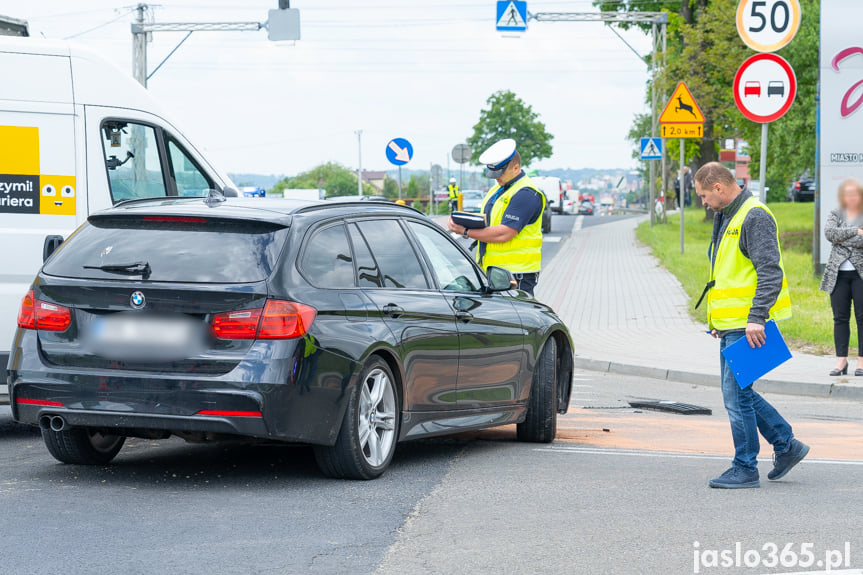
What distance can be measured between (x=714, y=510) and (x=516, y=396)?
2162 millimetres

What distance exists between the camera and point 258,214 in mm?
6617

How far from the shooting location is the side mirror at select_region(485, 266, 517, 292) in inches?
317

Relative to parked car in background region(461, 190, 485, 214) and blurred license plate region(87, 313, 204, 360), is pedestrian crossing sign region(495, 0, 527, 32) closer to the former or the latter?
parked car in background region(461, 190, 485, 214)

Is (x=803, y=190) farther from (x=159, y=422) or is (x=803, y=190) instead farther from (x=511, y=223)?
(x=159, y=422)

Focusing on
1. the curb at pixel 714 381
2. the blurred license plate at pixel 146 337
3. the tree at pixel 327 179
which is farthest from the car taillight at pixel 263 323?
the tree at pixel 327 179

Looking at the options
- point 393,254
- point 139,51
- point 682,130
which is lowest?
point 393,254

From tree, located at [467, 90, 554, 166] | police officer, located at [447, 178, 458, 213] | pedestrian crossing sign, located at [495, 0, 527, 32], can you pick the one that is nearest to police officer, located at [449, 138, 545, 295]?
pedestrian crossing sign, located at [495, 0, 527, 32]

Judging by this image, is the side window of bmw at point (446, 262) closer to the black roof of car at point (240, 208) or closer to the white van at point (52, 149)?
the black roof of car at point (240, 208)

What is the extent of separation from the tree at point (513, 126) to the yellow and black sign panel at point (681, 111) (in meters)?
95.8

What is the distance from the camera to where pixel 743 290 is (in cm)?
678

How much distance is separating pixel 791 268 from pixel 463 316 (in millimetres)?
15891

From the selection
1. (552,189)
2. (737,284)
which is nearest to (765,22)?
(737,284)

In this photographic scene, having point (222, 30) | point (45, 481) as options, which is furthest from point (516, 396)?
point (222, 30)

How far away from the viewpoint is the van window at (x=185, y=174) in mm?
9539
